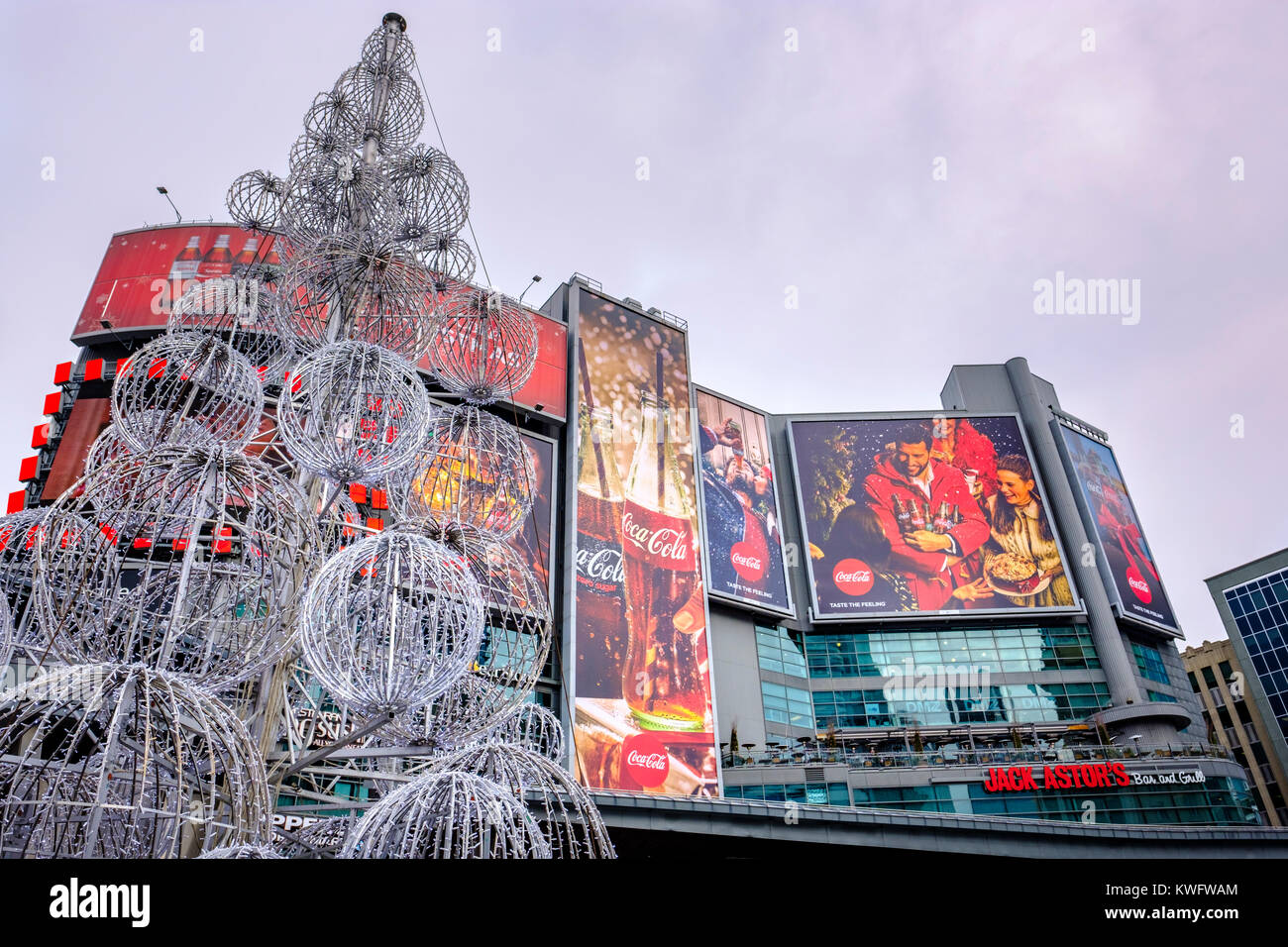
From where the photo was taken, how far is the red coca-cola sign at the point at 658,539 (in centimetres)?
3322

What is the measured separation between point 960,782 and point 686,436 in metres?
18.5

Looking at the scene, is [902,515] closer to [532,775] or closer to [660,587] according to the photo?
[660,587]

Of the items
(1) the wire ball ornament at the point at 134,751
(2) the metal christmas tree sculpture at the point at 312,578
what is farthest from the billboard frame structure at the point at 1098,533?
(1) the wire ball ornament at the point at 134,751

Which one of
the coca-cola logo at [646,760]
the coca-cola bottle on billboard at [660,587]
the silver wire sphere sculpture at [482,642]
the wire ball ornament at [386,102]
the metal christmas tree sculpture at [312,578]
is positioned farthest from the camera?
the coca-cola bottle on billboard at [660,587]

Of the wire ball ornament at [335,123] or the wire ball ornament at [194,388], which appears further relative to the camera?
the wire ball ornament at [335,123]

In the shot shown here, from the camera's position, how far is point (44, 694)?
5109mm

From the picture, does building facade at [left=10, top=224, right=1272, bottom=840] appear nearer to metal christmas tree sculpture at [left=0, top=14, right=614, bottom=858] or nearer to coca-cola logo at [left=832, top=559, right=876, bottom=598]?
coca-cola logo at [left=832, top=559, right=876, bottom=598]

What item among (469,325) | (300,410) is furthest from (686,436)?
(300,410)

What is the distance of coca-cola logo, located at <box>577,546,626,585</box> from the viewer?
31.5m

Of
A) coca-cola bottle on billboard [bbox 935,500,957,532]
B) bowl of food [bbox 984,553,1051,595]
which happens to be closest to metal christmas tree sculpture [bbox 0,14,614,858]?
coca-cola bottle on billboard [bbox 935,500,957,532]

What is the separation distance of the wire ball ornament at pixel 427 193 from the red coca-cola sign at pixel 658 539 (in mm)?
22826

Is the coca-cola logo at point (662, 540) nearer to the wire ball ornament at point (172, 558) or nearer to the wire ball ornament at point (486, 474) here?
the wire ball ornament at point (486, 474)

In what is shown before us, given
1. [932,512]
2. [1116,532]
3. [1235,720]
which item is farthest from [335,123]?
[1235,720]
